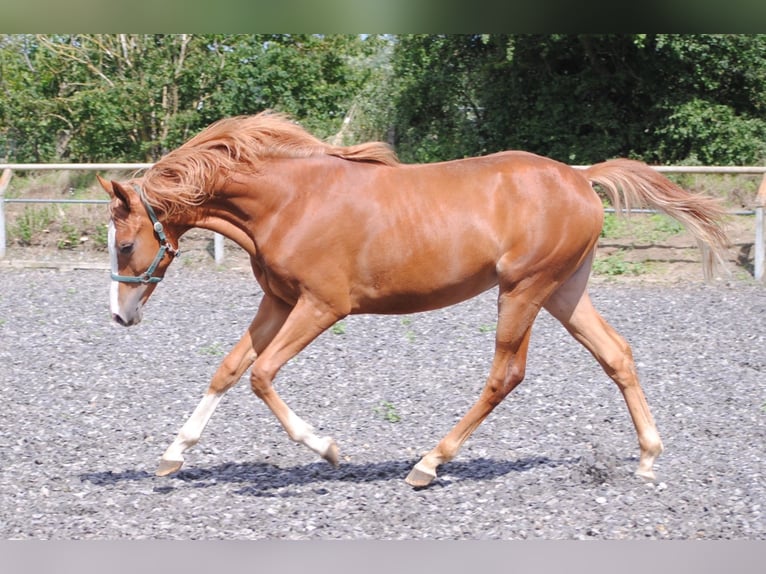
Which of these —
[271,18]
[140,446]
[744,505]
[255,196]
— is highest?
[271,18]

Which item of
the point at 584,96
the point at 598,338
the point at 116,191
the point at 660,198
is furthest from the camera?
the point at 584,96

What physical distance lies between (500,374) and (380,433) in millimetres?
1223

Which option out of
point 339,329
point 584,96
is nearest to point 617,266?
point 339,329

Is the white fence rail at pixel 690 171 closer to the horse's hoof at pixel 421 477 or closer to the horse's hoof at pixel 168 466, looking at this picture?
the horse's hoof at pixel 168 466

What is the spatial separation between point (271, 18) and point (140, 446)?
3.19 metres

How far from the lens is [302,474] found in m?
5.10

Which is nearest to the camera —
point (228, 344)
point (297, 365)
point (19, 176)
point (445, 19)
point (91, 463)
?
point (445, 19)

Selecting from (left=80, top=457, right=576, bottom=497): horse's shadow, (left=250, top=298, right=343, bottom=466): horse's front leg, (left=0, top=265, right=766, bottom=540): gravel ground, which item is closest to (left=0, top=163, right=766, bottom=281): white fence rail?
(left=0, top=265, right=766, bottom=540): gravel ground

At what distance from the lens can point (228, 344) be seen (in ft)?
28.1

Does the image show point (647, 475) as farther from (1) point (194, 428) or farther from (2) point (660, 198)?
(1) point (194, 428)

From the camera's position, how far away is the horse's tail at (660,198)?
5.28m

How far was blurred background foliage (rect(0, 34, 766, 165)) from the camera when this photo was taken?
1664 centimetres

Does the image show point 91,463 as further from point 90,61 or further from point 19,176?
point 90,61

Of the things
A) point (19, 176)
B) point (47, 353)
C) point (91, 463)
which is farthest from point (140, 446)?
point (19, 176)
